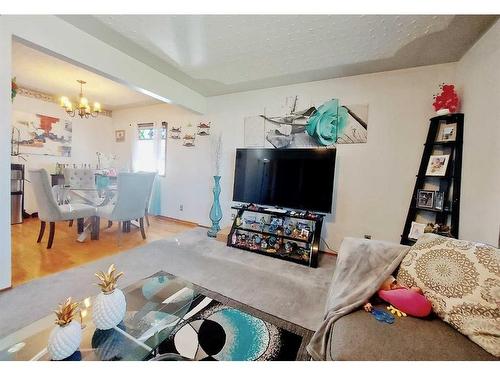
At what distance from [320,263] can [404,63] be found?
231cm

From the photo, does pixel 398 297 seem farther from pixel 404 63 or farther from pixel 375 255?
pixel 404 63

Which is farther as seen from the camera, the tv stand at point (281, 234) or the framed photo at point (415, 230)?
the tv stand at point (281, 234)

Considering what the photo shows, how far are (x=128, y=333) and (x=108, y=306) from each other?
0.53 ft

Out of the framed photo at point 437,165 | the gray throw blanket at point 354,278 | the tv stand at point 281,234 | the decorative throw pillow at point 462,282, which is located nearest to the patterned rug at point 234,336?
the gray throw blanket at point 354,278

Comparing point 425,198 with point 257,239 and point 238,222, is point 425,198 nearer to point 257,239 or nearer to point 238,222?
point 257,239

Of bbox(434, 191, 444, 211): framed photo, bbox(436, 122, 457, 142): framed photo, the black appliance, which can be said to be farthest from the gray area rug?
the black appliance

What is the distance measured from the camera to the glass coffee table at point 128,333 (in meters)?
0.90

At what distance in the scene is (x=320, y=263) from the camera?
250cm

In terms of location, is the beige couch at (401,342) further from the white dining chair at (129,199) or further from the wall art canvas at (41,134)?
the wall art canvas at (41,134)

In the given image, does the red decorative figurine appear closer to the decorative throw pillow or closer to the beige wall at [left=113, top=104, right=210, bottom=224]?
the decorative throw pillow

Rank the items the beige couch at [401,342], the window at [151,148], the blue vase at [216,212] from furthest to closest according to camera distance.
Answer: the window at [151,148] < the blue vase at [216,212] < the beige couch at [401,342]

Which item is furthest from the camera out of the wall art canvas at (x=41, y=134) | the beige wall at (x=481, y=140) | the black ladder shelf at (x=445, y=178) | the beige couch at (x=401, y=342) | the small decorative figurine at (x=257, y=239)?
the wall art canvas at (x=41, y=134)

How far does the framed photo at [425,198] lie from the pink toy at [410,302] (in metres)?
1.50

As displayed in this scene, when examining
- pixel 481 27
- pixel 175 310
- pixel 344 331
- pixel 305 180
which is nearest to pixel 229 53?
pixel 305 180
